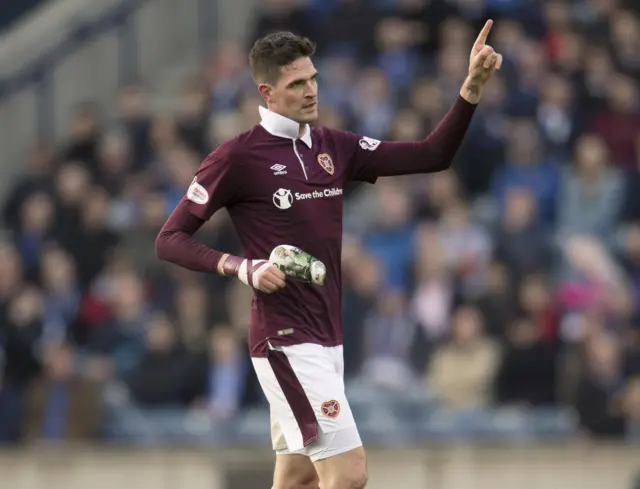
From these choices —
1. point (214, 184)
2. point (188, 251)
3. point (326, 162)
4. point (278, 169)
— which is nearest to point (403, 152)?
point (326, 162)

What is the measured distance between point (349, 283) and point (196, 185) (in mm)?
5899

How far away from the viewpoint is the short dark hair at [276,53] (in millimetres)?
7988

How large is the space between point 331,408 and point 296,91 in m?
1.49

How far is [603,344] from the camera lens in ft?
41.6

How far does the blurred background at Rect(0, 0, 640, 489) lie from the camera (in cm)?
1252

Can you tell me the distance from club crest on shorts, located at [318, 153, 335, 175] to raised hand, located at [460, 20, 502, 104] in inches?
27.7

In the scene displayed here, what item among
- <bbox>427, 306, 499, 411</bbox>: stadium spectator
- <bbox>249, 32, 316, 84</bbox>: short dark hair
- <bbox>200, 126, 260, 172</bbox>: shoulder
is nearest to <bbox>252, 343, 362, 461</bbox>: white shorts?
<bbox>200, 126, 260, 172</bbox>: shoulder

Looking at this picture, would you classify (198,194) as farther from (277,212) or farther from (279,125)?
(279,125)

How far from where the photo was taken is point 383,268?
14258 millimetres

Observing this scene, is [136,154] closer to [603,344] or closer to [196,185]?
[603,344]

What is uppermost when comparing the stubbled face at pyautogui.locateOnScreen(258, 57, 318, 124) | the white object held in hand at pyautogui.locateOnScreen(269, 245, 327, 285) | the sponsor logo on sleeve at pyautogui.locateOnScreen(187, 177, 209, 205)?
the stubbled face at pyautogui.locateOnScreen(258, 57, 318, 124)

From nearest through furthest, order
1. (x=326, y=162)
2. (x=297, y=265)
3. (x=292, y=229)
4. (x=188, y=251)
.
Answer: (x=297, y=265), (x=188, y=251), (x=292, y=229), (x=326, y=162)

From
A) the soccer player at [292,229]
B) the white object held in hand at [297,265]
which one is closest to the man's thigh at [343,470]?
the soccer player at [292,229]

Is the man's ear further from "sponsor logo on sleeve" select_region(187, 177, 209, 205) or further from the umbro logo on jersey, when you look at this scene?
"sponsor logo on sleeve" select_region(187, 177, 209, 205)
